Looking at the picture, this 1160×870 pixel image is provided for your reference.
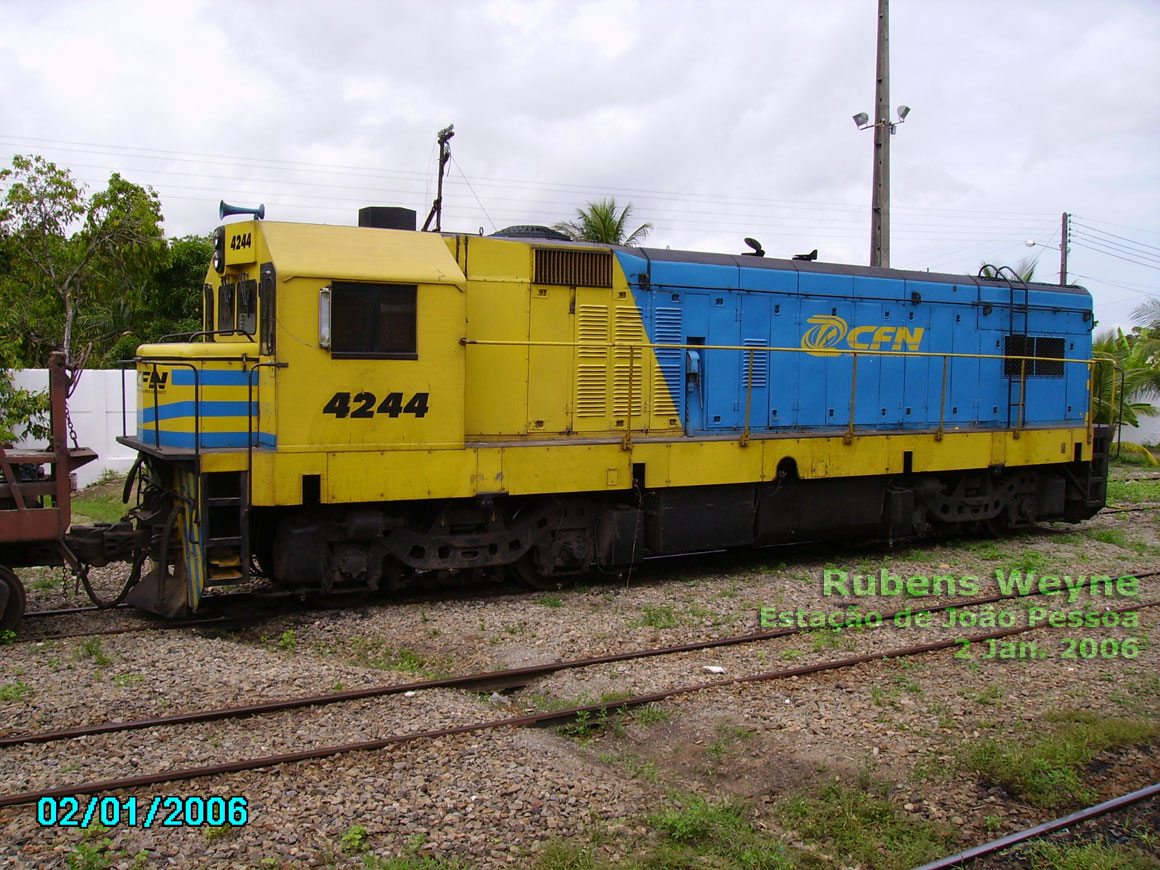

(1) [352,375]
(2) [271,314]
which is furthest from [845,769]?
(2) [271,314]

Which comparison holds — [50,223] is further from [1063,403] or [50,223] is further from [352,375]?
[1063,403]

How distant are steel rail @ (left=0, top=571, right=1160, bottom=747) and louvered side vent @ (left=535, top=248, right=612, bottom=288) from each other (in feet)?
11.9

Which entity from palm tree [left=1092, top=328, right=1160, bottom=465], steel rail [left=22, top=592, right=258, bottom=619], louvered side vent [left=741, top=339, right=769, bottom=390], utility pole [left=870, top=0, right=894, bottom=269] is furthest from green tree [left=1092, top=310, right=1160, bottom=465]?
steel rail [left=22, top=592, right=258, bottom=619]

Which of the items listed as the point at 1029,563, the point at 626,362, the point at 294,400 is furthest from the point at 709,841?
the point at 1029,563

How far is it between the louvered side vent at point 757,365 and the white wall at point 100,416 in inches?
465

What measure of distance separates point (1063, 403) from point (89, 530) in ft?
37.8

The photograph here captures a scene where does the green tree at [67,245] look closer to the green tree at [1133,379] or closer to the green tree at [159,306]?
the green tree at [159,306]

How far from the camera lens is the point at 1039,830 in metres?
4.14

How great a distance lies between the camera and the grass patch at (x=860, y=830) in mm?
3926

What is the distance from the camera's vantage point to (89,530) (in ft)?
22.8

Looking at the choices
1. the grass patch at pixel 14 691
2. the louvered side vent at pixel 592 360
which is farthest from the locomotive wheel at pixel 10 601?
the louvered side vent at pixel 592 360

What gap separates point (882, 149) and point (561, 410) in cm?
1018

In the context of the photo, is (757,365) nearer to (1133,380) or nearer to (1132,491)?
(1132,491)

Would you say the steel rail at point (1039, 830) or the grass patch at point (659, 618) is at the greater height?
the grass patch at point (659, 618)
